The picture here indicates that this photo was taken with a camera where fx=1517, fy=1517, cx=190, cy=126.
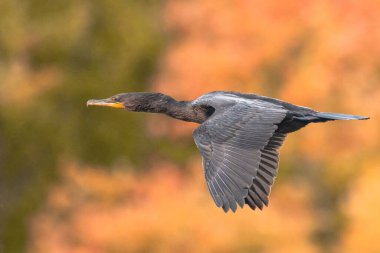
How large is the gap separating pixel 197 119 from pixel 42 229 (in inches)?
587

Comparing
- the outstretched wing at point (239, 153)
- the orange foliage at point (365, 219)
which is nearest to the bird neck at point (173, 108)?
the outstretched wing at point (239, 153)

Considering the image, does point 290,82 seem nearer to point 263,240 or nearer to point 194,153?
point 194,153

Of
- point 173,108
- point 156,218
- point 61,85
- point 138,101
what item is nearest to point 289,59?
point 61,85

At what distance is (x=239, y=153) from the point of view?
398 inches

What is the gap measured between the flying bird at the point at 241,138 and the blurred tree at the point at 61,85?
15460mm

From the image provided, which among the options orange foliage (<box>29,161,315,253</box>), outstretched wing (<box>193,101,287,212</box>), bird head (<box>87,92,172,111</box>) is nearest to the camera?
outstretched wing (<box>193,101,287,212</box>)

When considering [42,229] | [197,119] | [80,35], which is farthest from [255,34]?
[197,119]

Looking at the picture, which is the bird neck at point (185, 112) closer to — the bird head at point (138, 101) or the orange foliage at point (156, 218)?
the bird head at point (138, 101)

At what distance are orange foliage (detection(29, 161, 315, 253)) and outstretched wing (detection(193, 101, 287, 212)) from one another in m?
11.0

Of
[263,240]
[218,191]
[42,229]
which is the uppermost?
[218,191]

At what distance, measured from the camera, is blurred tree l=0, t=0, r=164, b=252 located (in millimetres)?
26891

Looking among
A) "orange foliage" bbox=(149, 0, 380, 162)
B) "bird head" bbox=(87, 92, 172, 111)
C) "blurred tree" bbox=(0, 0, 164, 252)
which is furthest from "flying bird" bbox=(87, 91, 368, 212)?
"blurred tree" bbox=(0, 0, 164, 252)

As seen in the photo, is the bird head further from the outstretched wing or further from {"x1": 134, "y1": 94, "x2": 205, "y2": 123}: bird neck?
the outstretched wing

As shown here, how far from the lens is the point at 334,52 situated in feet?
91.2
